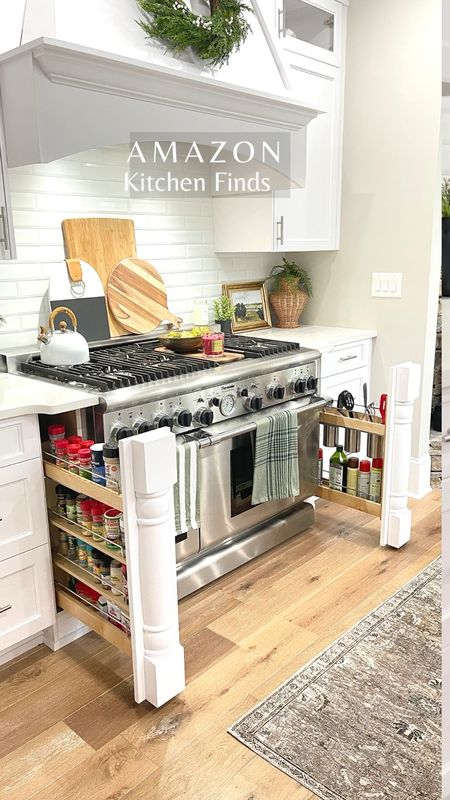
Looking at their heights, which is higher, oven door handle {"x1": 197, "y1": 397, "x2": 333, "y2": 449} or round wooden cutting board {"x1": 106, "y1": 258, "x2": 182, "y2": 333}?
round wooden cutting board {"x1": 106, "y1": 258, "x2": 182, "y2": 333}

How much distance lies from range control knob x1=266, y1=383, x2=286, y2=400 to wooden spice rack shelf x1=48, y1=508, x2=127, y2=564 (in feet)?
3.41

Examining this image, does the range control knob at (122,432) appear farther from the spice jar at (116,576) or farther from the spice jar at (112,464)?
the spice jar at (116,576)

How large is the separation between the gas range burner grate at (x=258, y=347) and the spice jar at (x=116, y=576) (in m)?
1.19

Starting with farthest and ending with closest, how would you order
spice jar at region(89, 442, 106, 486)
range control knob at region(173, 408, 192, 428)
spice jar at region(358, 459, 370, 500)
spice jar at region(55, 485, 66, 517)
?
1. spice jar at region(358, 459, 370, 500)
2. range control knob at region(173, 408, 192, 428)
3. spice jar at region(55, 485, 66, 517)
4. spice jar at region(89, 442, 106, 486)

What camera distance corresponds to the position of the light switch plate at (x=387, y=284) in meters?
3.39

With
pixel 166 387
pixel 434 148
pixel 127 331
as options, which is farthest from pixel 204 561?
pixel 434 148

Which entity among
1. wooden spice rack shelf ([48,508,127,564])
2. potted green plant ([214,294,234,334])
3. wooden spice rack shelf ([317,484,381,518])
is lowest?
wooden spice rack shelf ([317,484,381,518])

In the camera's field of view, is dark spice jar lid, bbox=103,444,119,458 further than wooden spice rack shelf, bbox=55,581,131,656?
No

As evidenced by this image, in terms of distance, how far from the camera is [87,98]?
214 centimetres

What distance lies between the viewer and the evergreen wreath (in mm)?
2277

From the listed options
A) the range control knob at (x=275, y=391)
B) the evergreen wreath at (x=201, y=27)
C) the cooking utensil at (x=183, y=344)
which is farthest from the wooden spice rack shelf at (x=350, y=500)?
the evergreen wreath at (x=201, y=27)

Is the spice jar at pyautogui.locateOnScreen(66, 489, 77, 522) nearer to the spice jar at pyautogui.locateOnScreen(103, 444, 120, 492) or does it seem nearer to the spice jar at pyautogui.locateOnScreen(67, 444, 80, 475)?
the spice jar at pyautogui.locateOnScreen(67, 444, 80, 475)

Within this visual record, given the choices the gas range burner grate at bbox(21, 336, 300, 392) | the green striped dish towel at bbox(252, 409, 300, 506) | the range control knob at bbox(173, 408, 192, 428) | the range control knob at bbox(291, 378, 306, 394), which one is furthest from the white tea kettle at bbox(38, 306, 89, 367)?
the range control knob at bbox(291, 378, 306, 394)

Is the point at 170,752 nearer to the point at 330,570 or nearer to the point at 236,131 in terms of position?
the point at 330,570
